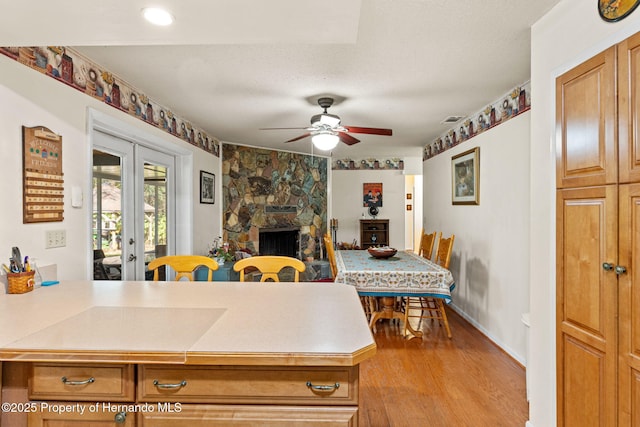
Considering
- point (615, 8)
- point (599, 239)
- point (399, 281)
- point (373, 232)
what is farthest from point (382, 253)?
point (373, 232)

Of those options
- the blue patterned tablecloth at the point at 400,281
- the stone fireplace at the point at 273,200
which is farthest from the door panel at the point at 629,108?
the stone fireplace at the point at 273,200

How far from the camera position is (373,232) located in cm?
720

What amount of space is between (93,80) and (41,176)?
2.76 feet

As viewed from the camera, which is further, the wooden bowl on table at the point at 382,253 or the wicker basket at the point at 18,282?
the wooden bowl on table at the point at 382,253

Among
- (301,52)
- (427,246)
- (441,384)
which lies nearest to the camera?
(301,52)

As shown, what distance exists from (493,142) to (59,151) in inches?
138

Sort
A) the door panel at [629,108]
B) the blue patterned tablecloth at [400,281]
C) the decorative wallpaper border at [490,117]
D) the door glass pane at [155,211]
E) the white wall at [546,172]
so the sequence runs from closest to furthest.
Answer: the door panel at [629,108] < the white wall at [546,172] < the decorative wallpaper border at [490,117] < the blue patterned tablecloth at [400,281] < the door glass pane at [155,211]

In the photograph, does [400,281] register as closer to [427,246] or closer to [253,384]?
[427,246]

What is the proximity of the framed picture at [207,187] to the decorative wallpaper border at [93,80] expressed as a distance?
0.80 meters

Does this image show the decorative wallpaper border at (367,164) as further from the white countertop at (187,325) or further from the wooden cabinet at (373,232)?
the white countertop at (187,325)

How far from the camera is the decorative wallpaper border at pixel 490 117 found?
285 cm

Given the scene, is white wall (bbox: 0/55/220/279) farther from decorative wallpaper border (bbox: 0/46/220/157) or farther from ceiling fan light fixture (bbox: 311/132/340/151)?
ceiling fan light fixture (bbox: 311/132/340/151)

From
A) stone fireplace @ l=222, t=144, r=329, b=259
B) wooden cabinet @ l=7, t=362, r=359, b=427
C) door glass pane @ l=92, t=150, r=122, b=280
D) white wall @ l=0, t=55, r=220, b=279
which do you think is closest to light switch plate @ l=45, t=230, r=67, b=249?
white wall @ l=0, t=55, r=220, b=279

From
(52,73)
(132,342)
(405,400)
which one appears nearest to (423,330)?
(405,400)
